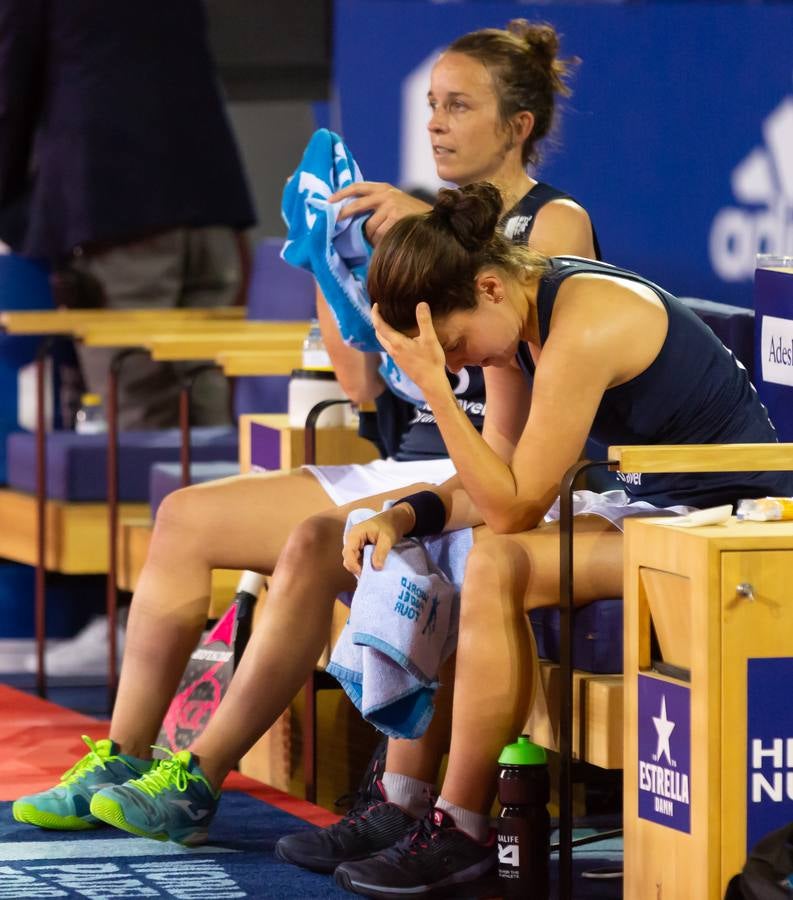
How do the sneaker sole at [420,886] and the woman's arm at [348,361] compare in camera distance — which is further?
the woman's arm at [348,361]

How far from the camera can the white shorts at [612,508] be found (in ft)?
10.0

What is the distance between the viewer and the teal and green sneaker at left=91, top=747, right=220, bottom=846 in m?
3.22

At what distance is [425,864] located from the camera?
2982 mm

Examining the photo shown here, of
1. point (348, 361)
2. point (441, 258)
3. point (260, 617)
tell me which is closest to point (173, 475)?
point (348, 361)

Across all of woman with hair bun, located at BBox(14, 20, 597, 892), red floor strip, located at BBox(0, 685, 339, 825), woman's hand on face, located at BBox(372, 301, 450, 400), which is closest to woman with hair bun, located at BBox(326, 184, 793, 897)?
woman's hand on face, located at BBox(372, 301, 450, 400)

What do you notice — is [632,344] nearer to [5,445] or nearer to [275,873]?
[275,873]

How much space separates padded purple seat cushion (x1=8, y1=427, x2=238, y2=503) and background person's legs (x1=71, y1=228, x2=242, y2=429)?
1.34ft

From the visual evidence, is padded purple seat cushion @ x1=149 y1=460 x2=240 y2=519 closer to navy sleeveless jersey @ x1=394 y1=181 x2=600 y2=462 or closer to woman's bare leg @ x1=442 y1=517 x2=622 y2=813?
navy sleeveless jersey @ x1=394 y1=181 x2=600 y2=462

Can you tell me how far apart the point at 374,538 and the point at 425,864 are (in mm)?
492

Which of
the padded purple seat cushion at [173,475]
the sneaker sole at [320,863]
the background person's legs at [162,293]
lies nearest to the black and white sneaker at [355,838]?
the sneaker sole at [320,863]

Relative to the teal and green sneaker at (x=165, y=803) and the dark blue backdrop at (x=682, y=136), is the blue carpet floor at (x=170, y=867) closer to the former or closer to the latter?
the teal and green sneaker at (x=165, y=803)

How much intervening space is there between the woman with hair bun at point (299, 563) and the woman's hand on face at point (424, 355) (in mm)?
395

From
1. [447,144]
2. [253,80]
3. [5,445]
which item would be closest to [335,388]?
[447,144]

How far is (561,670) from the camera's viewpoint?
295cm
